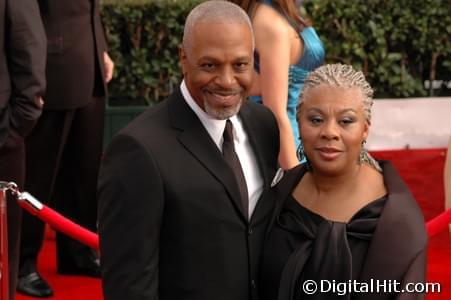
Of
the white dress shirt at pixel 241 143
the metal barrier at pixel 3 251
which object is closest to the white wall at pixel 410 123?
the metal barrier at pixel 3 251

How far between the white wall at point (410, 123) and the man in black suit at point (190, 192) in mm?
5425

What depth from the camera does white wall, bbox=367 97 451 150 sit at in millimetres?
8195

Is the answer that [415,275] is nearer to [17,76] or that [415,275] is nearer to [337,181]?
[337,181]

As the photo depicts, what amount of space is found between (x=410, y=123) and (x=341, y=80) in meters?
5.61

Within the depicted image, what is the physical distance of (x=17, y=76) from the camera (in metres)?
5.00

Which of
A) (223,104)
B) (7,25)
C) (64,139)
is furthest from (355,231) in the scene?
(64,139)

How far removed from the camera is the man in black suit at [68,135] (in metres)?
5.87

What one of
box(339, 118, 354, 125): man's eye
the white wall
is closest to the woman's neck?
box(339, 118, 354, 125): man's eye

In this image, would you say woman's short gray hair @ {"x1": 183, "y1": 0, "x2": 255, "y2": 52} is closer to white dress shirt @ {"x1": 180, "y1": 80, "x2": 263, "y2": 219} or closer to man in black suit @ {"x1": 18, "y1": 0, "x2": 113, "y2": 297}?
white dress shirt @ {"x1": 180, "y1": 80, "x2": 263, "y2": 219}

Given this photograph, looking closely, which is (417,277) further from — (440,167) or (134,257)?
(440,167)

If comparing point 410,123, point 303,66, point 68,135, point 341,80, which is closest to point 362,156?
point 341,80

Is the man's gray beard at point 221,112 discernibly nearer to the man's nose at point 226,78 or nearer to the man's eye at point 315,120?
the man's nose at point 226,78

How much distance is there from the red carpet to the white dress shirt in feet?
9.98

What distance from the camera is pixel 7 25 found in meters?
4.90
